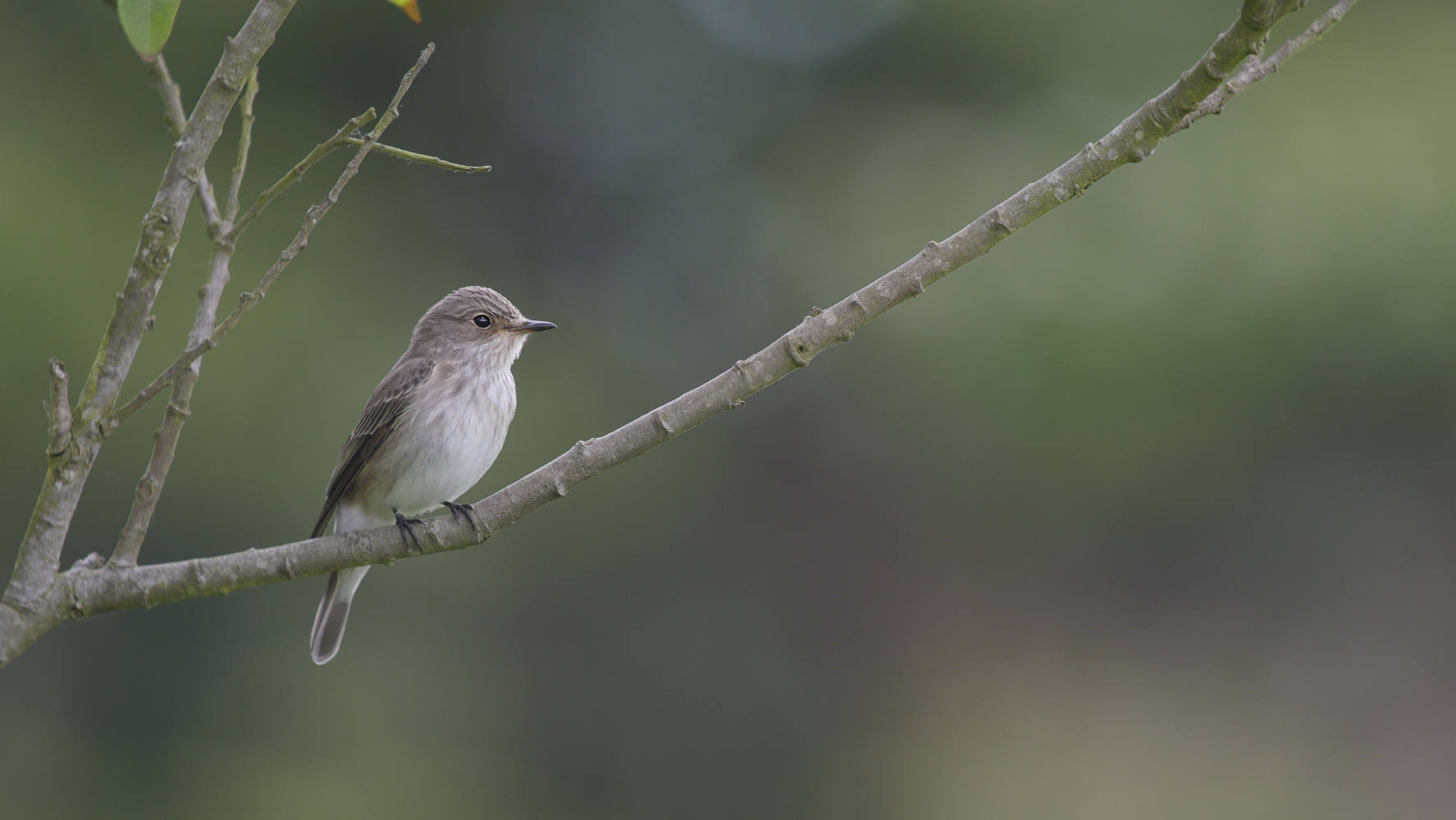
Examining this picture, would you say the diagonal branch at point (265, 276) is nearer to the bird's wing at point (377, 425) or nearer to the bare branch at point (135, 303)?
the bare branch at point (135, 303)

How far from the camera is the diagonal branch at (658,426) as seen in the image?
228cm

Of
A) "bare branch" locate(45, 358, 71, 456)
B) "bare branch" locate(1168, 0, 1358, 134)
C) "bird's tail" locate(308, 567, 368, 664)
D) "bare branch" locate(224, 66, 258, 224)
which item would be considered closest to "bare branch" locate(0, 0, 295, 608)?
"bare branch" locate(45, 358, 71, 456)

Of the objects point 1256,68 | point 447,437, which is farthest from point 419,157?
point 447,437

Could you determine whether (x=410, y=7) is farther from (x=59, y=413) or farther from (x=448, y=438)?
(x=448, y=438)

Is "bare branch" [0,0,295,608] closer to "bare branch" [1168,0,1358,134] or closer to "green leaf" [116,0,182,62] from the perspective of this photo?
"green leaf" [116,0,182,62]

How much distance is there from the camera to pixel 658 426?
2570mm

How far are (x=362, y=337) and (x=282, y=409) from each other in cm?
95

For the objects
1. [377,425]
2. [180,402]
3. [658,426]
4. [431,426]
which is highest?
[377,425]

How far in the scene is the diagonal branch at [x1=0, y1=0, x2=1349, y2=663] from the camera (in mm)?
2279

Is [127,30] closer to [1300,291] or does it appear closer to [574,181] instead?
[1300,291]

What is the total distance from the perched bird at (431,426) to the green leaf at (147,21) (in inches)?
90.1

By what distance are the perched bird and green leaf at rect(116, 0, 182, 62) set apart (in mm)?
2290

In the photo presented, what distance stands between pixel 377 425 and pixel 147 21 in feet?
8.41

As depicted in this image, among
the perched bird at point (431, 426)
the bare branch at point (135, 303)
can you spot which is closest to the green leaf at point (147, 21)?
the bare branch at point (135, 303)
